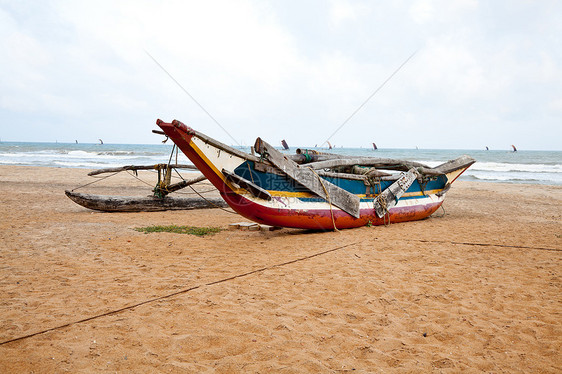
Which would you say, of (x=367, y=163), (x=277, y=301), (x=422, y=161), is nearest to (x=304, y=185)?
(x=367, y=163)

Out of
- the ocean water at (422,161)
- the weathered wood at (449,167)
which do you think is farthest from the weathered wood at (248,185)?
the ocean water at (422,161)

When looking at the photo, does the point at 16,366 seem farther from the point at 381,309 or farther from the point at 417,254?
the point at 417,254

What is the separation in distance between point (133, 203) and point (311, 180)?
4.74 m

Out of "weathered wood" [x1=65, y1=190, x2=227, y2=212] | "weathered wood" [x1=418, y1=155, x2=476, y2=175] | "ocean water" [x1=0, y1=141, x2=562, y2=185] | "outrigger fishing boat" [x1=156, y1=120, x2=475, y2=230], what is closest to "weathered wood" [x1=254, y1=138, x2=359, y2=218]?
"outrigger fishing boat" [x1=156, y1=120, x2=475, y2=230]

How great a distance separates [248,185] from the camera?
5.55 meters

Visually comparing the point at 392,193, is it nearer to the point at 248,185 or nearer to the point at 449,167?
the point at 449,167

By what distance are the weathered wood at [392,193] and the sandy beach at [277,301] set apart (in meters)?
0.82

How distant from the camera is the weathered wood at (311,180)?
226 inches

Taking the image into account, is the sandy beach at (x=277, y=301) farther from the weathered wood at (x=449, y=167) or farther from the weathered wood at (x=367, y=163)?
the weathered wood at (x=449, y=167)

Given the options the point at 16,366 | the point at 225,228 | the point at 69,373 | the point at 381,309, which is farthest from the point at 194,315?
the point at 225,228

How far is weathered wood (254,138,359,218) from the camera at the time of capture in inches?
226

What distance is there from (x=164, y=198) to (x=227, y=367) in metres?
7.03

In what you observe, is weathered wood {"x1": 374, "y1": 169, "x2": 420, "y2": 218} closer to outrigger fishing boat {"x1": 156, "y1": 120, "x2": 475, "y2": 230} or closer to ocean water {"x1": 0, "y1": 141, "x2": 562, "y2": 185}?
outrigger fishing boat {"x1": 156, "y1": 120, "x2": 475, "y2": 230}

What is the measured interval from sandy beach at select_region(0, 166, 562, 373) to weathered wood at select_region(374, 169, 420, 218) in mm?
819
